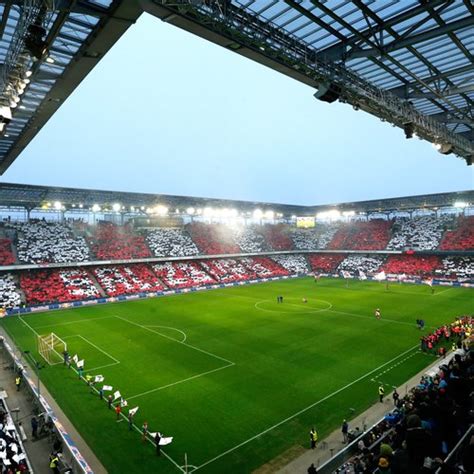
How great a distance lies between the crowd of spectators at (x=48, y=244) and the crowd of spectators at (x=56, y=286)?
184 centimetres

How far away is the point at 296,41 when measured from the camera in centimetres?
1280

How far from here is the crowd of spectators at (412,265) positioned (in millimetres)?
61344

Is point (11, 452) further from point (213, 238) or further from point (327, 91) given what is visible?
point (213, 238)

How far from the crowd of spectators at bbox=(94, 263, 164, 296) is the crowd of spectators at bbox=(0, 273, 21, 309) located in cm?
1018

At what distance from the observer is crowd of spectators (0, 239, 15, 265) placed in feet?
151

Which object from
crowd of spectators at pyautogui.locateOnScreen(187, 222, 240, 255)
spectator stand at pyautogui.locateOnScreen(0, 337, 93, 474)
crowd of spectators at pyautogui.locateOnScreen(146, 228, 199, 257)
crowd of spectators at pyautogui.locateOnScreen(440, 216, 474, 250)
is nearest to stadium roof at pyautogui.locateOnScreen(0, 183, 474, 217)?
crowd of spectators at pyautogui.locateOnScreen(440, 216, 474, 250)

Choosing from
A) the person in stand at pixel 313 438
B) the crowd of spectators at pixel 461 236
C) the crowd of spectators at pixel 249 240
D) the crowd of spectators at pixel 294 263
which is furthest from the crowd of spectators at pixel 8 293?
the crowd of spectators at pixel 461 236

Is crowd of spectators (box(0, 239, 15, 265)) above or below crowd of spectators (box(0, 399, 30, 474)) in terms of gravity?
above

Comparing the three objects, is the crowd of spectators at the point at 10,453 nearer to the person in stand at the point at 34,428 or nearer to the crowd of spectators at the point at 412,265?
the person in stand at the point at 34,428

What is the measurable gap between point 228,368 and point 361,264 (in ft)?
181

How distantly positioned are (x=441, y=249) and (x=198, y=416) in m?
59.7

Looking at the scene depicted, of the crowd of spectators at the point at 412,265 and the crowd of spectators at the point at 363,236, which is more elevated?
the crowd of spectators at the point at 363,236

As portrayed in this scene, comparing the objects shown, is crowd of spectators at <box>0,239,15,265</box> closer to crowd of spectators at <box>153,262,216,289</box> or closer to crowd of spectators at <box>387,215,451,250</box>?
crowd of spectators at <box>153,262,216,289</box>

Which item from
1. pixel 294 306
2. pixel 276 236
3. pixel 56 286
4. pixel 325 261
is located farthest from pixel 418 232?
pixel 56 286
